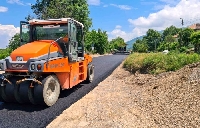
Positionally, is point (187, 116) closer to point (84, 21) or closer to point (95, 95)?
point (95, 95)

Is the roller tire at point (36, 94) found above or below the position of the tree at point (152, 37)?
below

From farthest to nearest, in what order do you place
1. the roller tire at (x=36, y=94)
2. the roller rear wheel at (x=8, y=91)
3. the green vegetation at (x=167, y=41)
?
the green vegetation at (x=167, y=41)
the roller rear wheel at (x=8, y=91)
the roller tire at (x=36, y=94)

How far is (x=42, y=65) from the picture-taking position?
6.32 metres

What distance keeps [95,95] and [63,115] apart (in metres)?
2.13

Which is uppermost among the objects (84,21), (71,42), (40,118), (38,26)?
(84,21)

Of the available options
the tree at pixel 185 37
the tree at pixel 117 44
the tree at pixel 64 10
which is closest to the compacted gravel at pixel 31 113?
the tree at pixel 64 10

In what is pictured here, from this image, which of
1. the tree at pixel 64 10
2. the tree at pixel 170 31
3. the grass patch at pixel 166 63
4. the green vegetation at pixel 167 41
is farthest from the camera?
the tree at pixel 170 31

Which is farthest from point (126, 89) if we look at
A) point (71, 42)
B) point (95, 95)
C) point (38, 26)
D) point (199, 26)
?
point (199, 26)

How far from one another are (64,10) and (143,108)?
25.0 m

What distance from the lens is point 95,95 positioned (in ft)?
26.3

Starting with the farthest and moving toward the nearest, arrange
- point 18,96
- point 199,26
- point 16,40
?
point 199,26
point 16,40
point 18,96

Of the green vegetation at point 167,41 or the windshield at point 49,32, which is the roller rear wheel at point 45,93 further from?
the green vegetation at point 167,41

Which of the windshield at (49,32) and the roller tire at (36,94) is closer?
the roller tire at (36,94)

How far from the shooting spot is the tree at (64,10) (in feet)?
94.5
